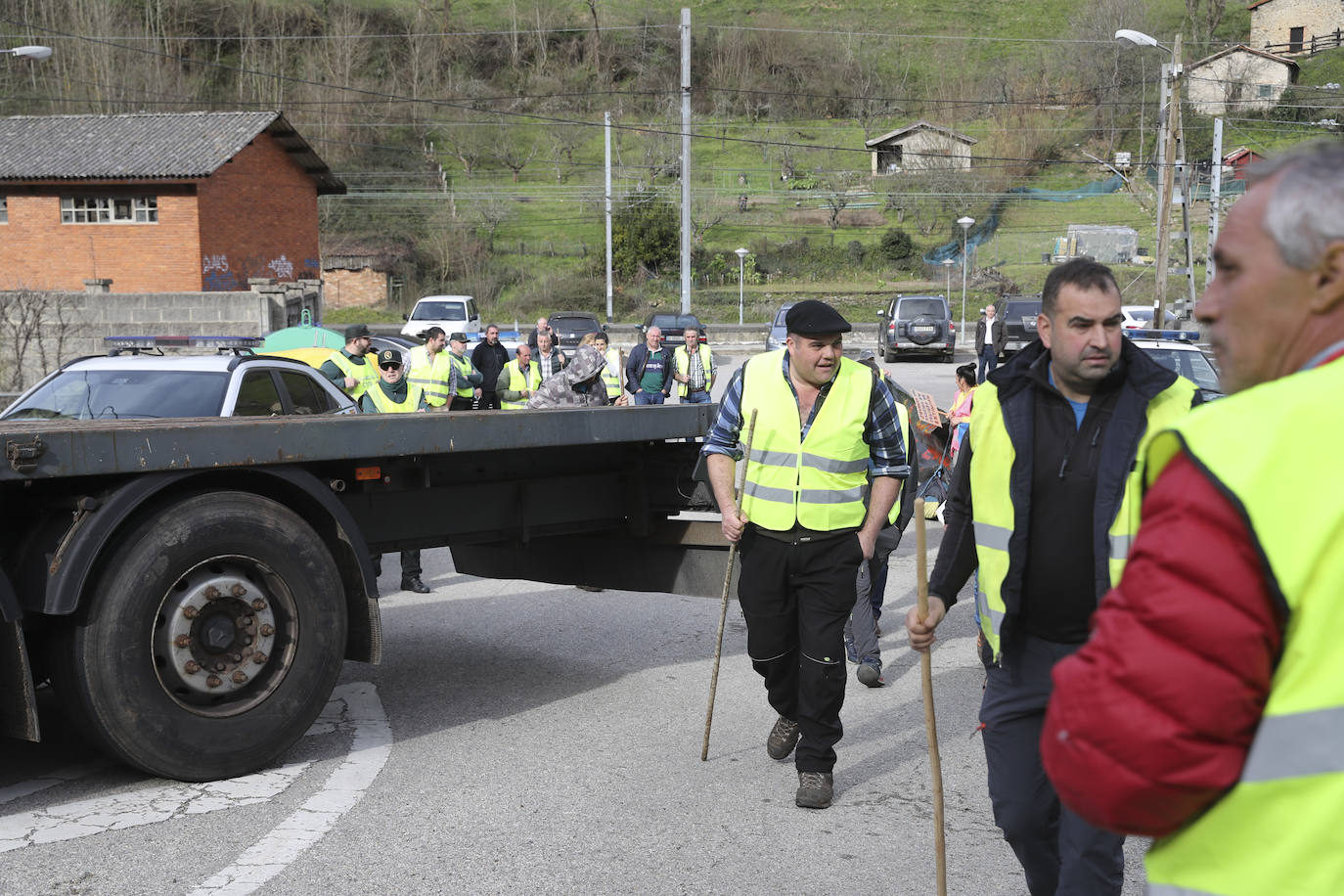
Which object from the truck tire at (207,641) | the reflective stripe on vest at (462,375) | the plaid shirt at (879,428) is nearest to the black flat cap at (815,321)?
the plaid shirt at (879,428)

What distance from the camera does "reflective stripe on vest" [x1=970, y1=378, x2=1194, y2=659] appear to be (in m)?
3.76

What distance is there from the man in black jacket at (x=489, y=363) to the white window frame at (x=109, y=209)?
110 feet

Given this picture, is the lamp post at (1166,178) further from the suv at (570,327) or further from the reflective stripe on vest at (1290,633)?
the reflective stripe on vest at (1290,633)

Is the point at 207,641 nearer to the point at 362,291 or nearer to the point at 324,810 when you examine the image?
the point at 324,810

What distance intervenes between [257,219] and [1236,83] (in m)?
63.4

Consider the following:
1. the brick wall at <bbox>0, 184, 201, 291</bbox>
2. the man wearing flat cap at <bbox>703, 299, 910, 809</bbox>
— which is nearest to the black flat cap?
the man wearing flat cap at <bbox>703, 299, 910, 809</bbox>

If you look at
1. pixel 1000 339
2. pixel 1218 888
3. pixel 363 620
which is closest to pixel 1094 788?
pixel 1218 888

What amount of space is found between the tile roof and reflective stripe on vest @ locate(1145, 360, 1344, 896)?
158 feet

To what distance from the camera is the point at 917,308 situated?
38.0m

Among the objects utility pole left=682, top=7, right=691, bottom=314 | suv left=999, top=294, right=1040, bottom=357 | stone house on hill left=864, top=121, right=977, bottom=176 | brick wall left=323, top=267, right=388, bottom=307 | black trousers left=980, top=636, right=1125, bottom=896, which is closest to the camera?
black trousers left=980, top=636, right=1125, bottom=896

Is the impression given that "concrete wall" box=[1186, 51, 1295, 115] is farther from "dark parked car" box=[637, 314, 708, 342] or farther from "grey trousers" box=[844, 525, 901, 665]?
"grey trousers" box=[844, 525, 901, 665]

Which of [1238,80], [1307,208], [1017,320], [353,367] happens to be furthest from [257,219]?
[1238,80]

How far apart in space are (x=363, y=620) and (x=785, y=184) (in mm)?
71902

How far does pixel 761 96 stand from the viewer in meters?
93.8
